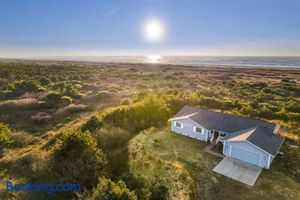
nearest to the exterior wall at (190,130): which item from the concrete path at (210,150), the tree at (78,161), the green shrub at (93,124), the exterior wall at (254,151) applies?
the concrete path at (210,150)

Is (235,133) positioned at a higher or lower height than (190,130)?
higher

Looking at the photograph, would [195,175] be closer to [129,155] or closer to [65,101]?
[129,155]

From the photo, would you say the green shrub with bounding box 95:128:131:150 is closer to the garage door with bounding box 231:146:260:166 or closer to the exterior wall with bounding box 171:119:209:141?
the exterior wall with bounding box 171:119:209:141

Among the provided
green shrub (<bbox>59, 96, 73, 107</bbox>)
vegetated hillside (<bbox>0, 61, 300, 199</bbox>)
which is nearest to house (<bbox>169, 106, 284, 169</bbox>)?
vegetated hillside (<bbox>0, 61, 300, 199</bbox>)

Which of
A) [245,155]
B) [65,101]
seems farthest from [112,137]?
[65,101]

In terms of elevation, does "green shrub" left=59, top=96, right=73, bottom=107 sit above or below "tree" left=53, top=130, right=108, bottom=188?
below

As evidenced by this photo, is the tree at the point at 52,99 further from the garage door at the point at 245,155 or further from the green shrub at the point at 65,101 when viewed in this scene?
the garage door at the point at 245,155

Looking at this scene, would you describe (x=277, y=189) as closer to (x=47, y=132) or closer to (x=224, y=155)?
(x=224, y=155)
